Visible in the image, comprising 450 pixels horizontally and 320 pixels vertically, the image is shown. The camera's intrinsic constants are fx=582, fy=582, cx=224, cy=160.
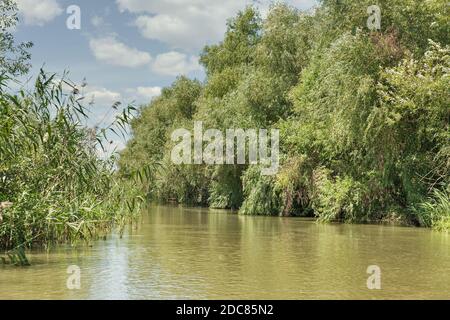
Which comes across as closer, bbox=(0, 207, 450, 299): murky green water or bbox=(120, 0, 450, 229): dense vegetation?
bbox=(0, 207, 450, 299): murky green water

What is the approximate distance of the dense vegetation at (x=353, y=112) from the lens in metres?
19.2

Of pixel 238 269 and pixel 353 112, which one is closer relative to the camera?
pixel 238 269

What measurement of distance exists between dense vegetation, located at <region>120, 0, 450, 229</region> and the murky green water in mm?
2226

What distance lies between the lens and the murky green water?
7914 mm

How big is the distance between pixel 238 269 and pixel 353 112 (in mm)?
11632

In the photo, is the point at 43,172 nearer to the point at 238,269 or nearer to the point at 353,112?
the point at 238,269

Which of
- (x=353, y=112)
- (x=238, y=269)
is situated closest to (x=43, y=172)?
(x=238, y=269)

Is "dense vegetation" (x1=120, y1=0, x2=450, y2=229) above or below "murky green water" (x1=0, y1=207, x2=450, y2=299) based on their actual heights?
above

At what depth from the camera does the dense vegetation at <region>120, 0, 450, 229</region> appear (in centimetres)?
1923

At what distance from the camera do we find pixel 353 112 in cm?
2023

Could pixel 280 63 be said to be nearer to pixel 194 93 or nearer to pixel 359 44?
pixel 359 44
